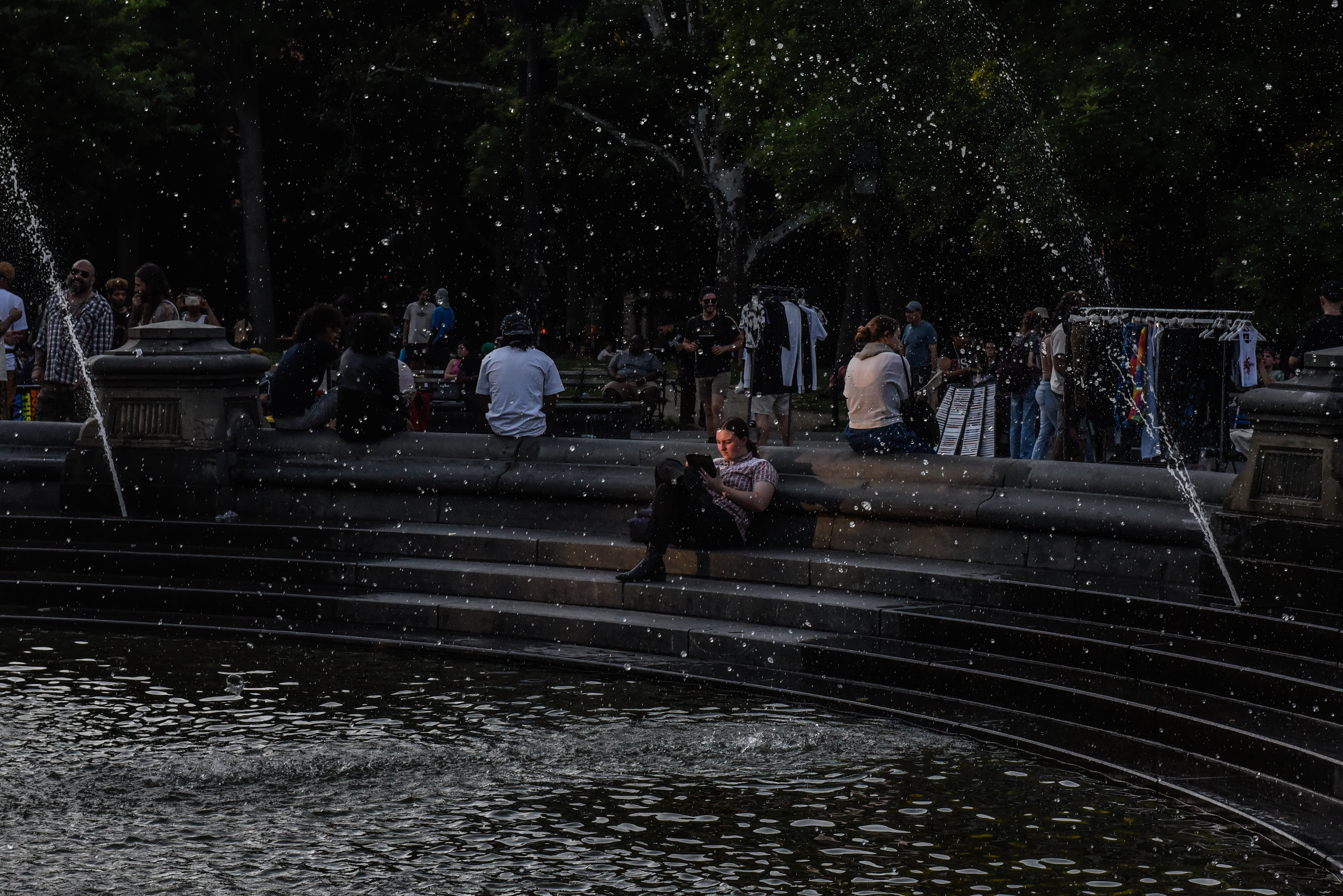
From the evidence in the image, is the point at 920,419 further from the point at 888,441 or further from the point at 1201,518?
the point at 1201,518

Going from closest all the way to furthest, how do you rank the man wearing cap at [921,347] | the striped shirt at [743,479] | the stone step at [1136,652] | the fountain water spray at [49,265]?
1. the stone step at [1136,652]
2. the striped shirt at [743,479]
3. the fountain water spray at [49,265]
4. the man wearing cap at [921,347]

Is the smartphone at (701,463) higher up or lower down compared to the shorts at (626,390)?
lower down

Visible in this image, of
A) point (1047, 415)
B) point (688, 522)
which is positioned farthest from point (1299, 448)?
point (1047, 415)

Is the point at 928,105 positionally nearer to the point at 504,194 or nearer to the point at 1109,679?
the point at 504,194

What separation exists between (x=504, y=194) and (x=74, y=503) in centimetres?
2538

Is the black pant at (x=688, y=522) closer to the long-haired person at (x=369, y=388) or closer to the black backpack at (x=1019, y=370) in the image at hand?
the long-haired person at (x=369, y=388)

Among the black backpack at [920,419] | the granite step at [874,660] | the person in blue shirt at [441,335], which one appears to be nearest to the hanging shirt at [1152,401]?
the black backpack at [920,419]

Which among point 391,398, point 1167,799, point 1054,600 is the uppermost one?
point 391,398

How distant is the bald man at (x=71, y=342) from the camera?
14320 mm

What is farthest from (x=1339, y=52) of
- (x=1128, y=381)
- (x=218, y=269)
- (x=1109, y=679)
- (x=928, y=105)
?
(x=218, y=269)

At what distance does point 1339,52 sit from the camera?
63.0 feet

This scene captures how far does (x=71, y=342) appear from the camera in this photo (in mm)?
14352

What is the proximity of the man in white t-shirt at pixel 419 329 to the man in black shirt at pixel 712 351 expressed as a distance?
27.1 ft

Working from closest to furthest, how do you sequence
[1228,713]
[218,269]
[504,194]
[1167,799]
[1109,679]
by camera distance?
[1167,799]
[1228,713]
[1109,679]
[504,194]
[218,269]
